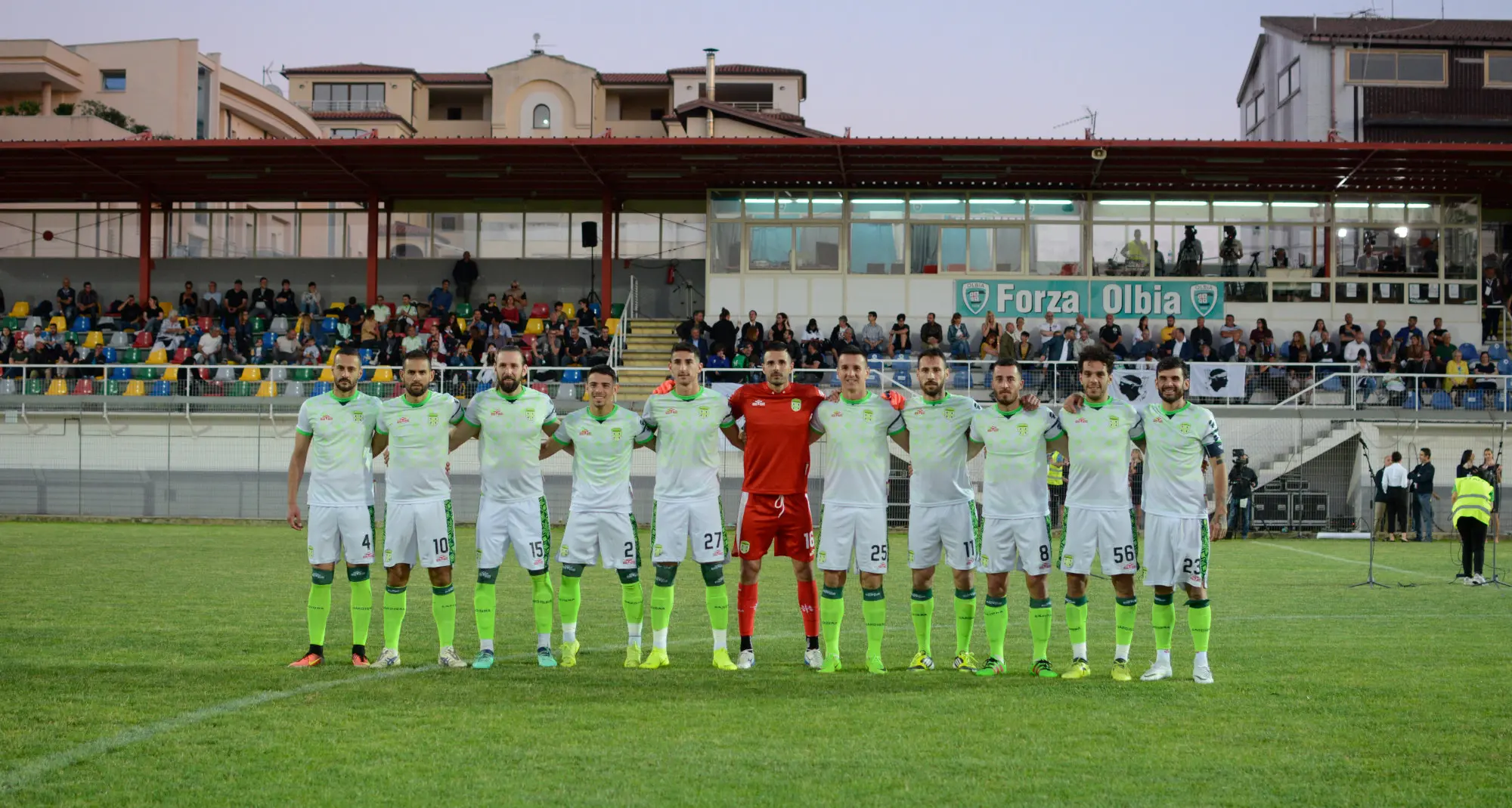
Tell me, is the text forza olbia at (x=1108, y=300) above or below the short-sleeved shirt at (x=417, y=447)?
above

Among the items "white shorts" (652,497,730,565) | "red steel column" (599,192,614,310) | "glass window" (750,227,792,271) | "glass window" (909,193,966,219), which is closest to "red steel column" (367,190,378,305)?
"red steel column" (599,192,614,310)

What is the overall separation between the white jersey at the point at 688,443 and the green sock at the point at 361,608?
2.21m

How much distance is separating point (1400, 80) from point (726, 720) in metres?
46.9

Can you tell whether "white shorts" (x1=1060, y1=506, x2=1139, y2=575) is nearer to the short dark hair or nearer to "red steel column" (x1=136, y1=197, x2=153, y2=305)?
the short dark hair

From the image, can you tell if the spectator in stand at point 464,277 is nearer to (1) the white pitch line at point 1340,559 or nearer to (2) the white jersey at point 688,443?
(1) the white pitch line at point 1340,559

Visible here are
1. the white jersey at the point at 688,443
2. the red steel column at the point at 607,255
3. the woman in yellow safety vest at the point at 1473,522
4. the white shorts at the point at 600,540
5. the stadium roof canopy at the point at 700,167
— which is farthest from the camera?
the red steel column at the point at 607,255

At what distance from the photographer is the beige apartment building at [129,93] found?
45844mm

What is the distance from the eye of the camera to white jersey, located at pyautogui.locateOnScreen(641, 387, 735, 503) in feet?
32.7

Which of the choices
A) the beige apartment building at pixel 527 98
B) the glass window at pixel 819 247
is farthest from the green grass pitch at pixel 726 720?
the beige apartment building at pixel 527 98

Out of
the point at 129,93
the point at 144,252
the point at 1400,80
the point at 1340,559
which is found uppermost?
the point at 129,93

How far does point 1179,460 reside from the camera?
9.36 metres

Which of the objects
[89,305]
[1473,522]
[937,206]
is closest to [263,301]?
[89,305]

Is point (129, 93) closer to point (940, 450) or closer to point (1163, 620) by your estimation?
point (940, 450)

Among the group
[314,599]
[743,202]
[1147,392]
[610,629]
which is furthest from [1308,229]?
[314,599]
